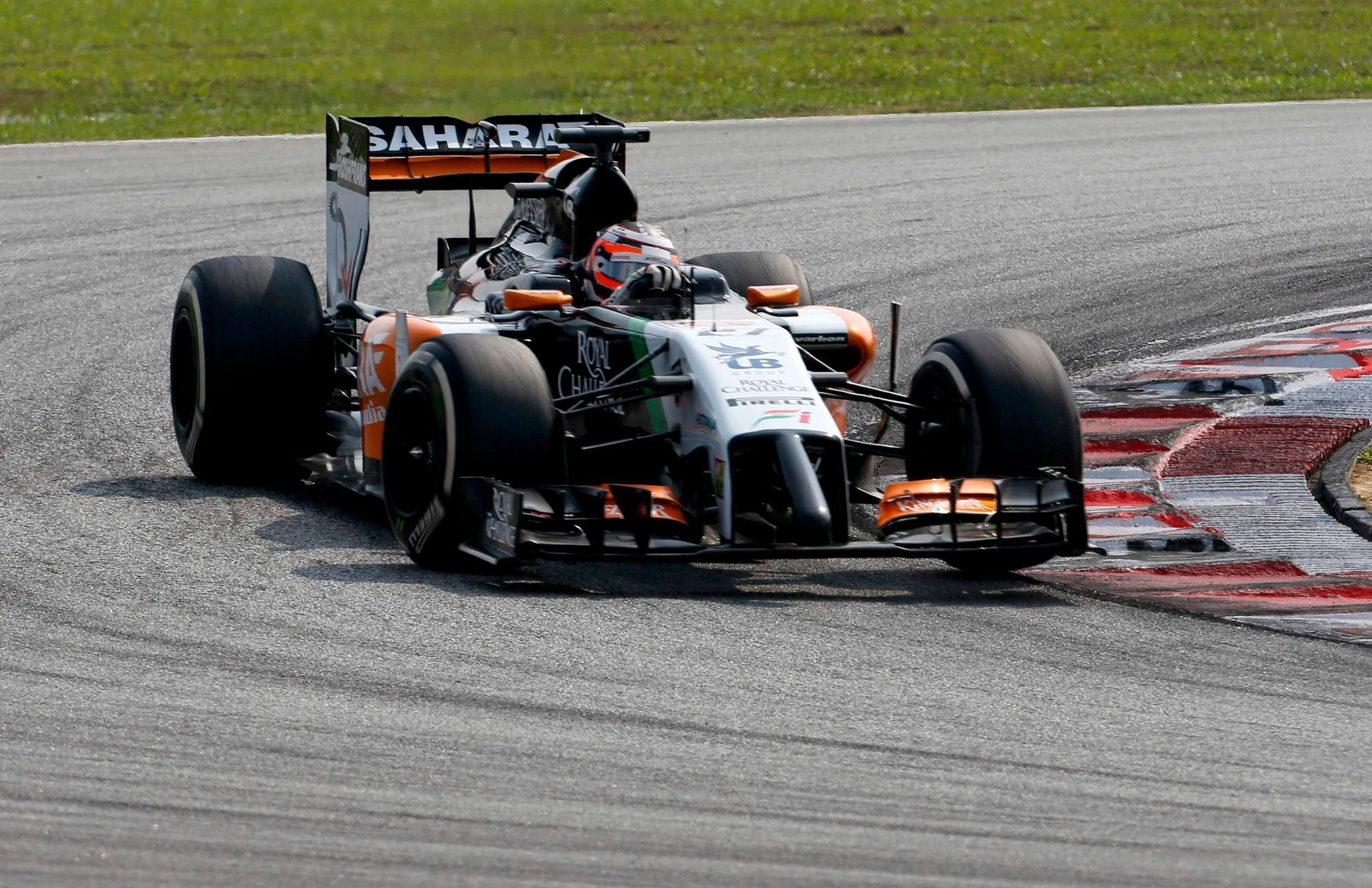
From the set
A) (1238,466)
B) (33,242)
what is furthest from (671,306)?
(33,242)

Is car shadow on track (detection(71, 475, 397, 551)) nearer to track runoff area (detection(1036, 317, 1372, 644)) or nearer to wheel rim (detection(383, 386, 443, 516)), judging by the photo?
wheel rim (detection(383, 386, 443, 516))

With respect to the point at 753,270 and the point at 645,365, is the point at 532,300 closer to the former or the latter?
the point at 645,365

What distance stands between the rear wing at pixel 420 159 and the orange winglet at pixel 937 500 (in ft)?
10.4

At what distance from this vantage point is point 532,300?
8016 millimetres

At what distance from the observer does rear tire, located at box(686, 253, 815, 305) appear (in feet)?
31.6

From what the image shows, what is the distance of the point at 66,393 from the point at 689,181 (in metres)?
8.08

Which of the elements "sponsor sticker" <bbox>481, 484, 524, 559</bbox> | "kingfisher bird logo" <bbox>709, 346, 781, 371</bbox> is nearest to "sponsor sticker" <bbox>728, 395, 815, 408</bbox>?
"kingfisher bird logo" <bbox>709, 346, 781, 371</bbox>

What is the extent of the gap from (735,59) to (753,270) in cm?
1685

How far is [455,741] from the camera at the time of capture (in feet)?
17.3

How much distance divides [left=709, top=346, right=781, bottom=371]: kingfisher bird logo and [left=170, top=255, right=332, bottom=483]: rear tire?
94.7 inches

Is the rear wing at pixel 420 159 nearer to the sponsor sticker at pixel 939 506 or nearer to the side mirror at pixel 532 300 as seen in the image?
the side mirror at pixel 532 300

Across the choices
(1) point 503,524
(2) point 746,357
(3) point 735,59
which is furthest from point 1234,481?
(3) point 735,59

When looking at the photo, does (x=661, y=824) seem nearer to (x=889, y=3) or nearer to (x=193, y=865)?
(x=193, y=865)

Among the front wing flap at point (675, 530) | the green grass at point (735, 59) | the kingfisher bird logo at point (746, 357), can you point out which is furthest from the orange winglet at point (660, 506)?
the green grass at point (735, 59)
